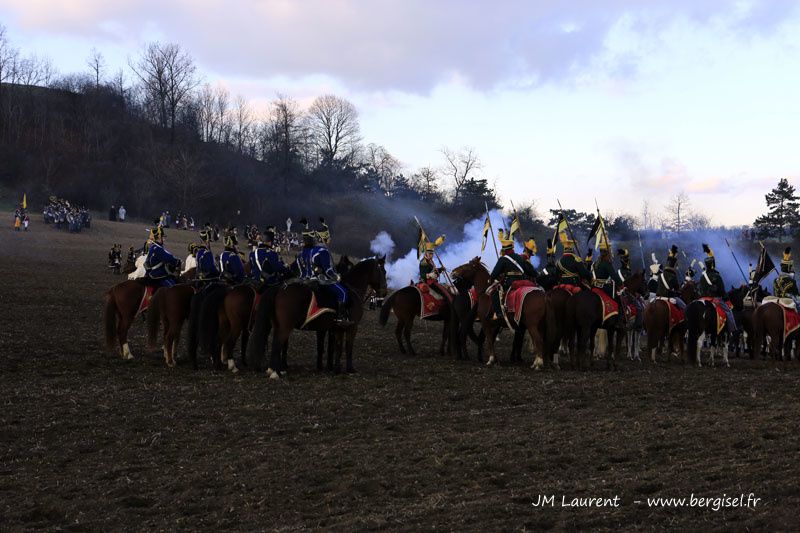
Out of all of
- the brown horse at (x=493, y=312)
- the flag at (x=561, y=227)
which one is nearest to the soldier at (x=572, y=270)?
the brown horse at (x=493, y=312)

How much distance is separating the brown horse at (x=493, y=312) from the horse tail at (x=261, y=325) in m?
5.58

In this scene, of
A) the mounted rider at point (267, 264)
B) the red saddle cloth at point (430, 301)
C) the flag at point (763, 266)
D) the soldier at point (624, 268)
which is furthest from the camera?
the flag at point (763, 266)

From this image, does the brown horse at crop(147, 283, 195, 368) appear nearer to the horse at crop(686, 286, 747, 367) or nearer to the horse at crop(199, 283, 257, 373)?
the horse at crop(199, 283, 257, 373)

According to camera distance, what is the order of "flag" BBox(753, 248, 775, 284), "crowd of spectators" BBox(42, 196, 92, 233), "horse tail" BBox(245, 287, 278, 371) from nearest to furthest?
"horse tail" BBox(245, 287, 278, 371) < "flag" BBox(753, 248, 775, 284) < "crowd of spectators" BBox(42, 196, 92, 233)

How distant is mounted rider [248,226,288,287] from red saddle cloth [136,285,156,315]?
10.3ft

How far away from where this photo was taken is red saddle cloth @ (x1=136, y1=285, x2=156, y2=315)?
1975 centimetres

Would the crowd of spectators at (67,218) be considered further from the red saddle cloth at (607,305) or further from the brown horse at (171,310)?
the red saddle cloth at (607,305)

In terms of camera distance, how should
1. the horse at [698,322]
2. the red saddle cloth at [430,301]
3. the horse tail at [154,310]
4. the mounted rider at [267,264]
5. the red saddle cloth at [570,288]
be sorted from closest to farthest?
the mounted rider at [267,264]
the horse tail at [154,310]
the red saddle cloth at [570,288]
the horse at [698,322]
the red saddle cloth at [430,301]

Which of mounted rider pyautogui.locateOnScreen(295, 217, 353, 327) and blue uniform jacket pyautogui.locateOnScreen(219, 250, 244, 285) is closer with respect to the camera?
mounted rider pyautogui.locateOnScreen(295, 217, 353, 327)

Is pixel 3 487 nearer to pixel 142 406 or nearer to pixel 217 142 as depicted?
pixel 142 406

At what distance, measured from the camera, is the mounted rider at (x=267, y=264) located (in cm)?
1783

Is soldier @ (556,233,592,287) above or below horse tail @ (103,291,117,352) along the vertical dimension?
above

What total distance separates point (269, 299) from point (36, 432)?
5.83 meters

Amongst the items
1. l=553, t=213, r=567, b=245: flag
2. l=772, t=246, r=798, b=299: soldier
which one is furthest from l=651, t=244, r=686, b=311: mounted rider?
l=553, t=213, r=567, b=245: flag
